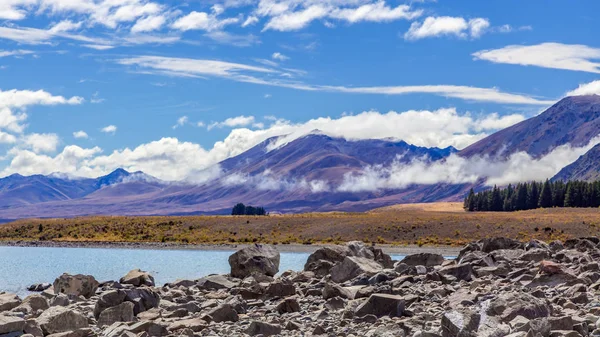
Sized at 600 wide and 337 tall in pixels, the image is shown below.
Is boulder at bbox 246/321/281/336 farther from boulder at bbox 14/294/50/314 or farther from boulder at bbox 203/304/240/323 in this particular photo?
boulder at bbox 14/294/50/314

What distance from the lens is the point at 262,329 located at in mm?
20609

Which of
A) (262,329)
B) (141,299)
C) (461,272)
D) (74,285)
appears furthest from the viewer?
(74,285)

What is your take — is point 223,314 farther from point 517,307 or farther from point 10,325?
point 517,307

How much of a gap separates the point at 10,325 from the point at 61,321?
5.84 ft

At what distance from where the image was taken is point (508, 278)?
1208 inches

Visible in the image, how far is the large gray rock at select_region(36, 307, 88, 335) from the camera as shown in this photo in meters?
22.0

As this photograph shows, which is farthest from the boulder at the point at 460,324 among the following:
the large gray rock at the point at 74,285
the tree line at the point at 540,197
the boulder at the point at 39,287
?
the tree line at the point at 540,197

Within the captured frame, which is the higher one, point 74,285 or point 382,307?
point 382,307

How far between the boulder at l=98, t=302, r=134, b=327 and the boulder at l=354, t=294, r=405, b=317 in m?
7.44

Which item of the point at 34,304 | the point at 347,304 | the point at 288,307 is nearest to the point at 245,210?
the point at 34,304

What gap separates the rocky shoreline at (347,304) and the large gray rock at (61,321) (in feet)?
0.10

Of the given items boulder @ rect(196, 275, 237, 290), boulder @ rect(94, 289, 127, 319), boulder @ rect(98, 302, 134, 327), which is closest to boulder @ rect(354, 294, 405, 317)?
boulder @ rect(98, 302, 134, 327)

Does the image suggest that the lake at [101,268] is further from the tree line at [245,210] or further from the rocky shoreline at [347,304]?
the tree line at [245,210]

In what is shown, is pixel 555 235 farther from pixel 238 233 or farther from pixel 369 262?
pixel 369 262
